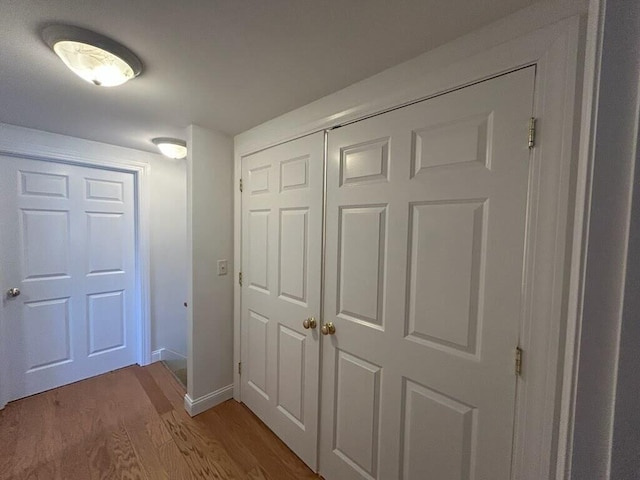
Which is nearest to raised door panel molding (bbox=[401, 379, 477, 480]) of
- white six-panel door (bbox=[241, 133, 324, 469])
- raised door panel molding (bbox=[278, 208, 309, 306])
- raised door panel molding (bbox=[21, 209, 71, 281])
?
white six-panel door (bbox=[241, 133, 324, 469])

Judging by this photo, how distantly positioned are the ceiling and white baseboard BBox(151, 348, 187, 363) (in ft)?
7.20

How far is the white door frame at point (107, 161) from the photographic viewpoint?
1902 mm

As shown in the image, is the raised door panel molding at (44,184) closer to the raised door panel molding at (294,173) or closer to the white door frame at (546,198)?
the raised door panel molding at (294,173)

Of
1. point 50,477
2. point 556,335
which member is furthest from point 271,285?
point 50,477

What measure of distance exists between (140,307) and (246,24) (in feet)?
8.63

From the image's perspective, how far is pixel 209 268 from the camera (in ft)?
6.41

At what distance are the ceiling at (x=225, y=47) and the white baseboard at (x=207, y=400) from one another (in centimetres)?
202

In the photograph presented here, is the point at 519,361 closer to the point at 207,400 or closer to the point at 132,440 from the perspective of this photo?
the point at 207,400

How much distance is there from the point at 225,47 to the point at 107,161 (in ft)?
6.39

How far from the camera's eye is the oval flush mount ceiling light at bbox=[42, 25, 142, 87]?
935mm

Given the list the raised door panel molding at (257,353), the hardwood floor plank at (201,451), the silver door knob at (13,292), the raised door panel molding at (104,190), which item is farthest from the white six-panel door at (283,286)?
the silver door knob at (13,292)

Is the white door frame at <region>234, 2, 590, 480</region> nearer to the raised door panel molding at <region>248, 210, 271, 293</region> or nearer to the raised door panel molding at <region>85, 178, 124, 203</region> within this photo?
the raised door panel molding at <region>248, 210, 271, 293</region>

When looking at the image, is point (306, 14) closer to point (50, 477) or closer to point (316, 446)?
point (316, 446)

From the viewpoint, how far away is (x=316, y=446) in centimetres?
146
